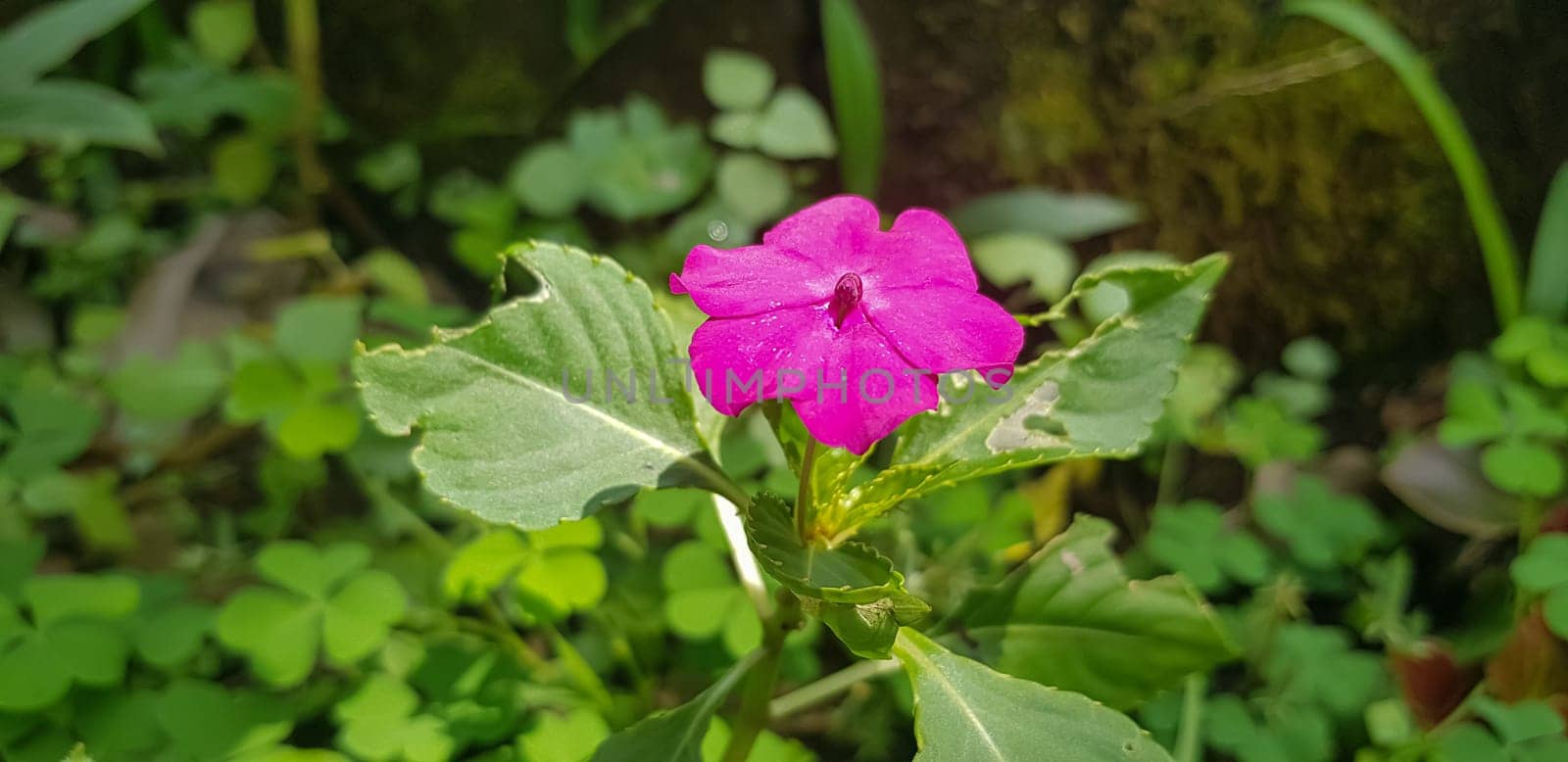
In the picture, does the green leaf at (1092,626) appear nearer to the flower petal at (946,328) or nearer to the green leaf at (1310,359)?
the flower petal at (946,328)

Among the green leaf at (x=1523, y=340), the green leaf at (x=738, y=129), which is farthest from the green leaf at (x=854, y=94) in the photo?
the green leaf at (x=1523, y=340)

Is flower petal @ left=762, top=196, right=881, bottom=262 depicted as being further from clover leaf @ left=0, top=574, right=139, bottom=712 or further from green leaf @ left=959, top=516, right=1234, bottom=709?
clover leaf @ left=0, top=574, right=139, bottom=712

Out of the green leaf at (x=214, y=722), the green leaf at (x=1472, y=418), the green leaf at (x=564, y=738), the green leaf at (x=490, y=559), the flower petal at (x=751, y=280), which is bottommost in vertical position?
the green leaf at (x=214, y=722)

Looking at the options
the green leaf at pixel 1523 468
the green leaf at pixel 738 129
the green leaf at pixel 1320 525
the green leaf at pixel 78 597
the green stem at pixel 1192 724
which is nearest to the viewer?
the green leaf at pixel 78 597

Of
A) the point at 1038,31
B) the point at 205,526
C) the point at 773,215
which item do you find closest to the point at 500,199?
the point at 773,215

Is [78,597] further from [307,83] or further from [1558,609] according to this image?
[1558,609]

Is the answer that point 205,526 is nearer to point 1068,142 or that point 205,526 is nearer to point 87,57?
point 87,57
